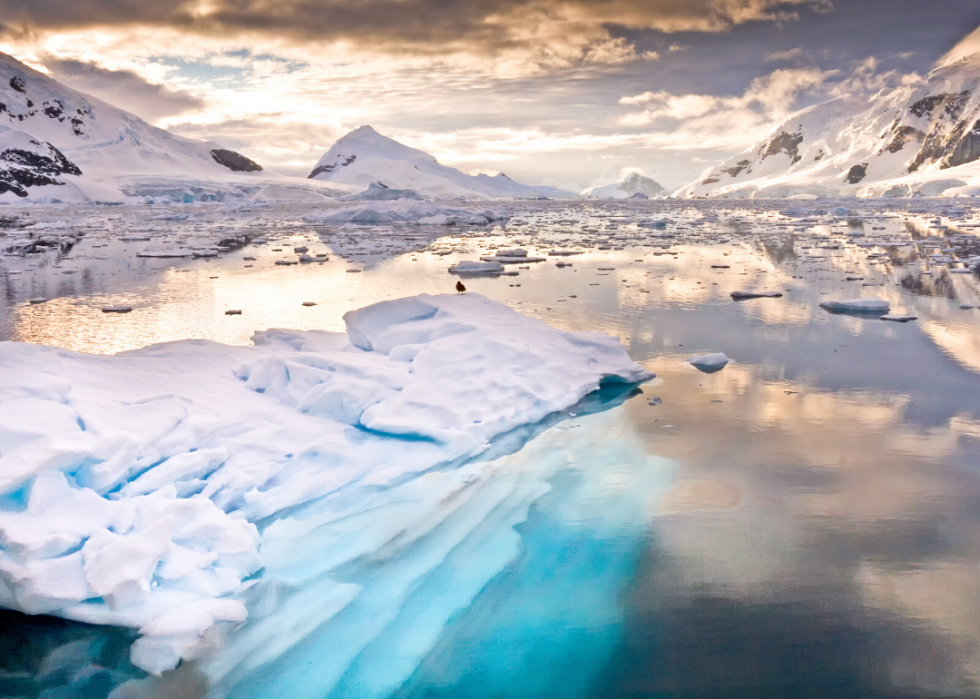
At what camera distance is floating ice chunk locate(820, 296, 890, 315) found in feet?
30.4

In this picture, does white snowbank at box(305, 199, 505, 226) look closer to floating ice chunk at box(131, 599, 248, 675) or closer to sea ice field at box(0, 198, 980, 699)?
sea ice field at box(0, 198, 980, 699)

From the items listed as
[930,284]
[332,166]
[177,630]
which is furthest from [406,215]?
[332,166]

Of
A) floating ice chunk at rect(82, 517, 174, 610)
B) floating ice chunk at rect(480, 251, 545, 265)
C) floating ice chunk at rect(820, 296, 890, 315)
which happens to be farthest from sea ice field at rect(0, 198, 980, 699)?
floating ice chunk at rect(480, 251, 545, 265)

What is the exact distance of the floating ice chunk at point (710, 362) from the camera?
6855 mm

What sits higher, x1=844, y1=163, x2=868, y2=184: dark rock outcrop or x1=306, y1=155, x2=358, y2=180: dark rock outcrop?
x1=306, y1=155, x2=358, y2=180: dark rock outcrop

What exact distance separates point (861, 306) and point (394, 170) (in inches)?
A: 5829

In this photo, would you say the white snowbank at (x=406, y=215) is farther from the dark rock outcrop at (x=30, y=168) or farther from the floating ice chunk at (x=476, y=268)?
the dark rock outcrop at (x=30, y=168)

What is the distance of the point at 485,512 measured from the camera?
407 cm

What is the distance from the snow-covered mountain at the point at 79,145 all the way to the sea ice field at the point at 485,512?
279 feet

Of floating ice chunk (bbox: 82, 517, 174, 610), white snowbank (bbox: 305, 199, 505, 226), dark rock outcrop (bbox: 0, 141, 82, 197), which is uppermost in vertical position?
dark rock outcrop (bbox: 0, 141, 82, 197)

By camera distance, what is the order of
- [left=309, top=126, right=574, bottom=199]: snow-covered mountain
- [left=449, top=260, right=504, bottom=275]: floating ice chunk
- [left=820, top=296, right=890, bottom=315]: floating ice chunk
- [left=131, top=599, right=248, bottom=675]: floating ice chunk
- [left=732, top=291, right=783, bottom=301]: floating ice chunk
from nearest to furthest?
[left=131, top=599, right=248, bottom=675]: floating ice chunk < [left=820, top=296, right=890, bottom=315]: floating ice chunk < [left=732, top=291, right=783, bottom=301]: floating ice chunk < [left=449, top=260, right=504, bottom=275]: floating ice chunk < [left=309, top=126, right=574, bottom=199]: snow-covered mountain

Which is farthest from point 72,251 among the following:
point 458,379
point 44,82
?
point 44,82

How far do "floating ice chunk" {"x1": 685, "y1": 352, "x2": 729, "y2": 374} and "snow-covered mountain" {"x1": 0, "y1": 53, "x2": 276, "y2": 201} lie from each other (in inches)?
3356

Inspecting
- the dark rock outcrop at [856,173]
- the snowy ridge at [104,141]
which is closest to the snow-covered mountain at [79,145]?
the snowy ridge at [104,141]
